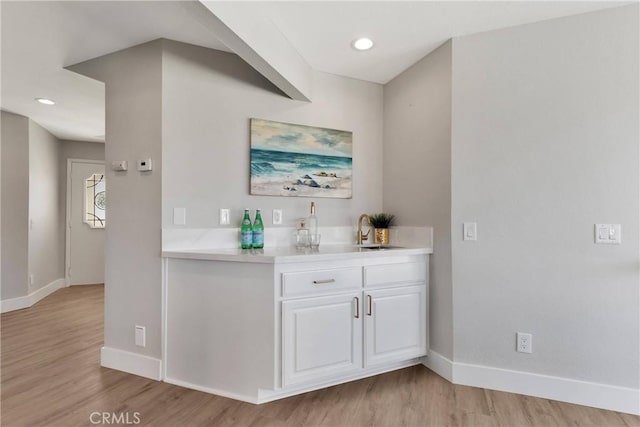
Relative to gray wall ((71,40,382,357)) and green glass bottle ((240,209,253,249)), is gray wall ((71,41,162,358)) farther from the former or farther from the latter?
green glass bottle ((240,209,253,249))

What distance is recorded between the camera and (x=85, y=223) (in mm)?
5363

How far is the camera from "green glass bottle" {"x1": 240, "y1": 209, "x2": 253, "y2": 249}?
237cm

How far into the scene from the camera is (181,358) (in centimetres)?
221

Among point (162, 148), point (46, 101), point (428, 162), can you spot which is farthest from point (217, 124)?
point (46, 101)

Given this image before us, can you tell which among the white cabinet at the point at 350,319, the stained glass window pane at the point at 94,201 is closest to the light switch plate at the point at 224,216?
the white cabinet at the point at 350,319

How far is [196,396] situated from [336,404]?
0.86 m

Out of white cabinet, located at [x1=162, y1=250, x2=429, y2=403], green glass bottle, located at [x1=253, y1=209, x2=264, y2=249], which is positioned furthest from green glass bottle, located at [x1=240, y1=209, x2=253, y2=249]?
white cabinet, located at [x1=162, y1=250, x2=429, y2=403]

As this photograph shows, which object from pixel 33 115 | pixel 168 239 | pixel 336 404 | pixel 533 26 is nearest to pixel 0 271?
pixel 33 115

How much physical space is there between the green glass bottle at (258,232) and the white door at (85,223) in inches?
170

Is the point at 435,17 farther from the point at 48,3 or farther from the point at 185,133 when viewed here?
the point at 48,3

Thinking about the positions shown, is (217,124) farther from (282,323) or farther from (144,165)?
(282,323)

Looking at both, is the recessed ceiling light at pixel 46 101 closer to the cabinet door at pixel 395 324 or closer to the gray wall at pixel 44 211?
the gray wall at pixel 44 211

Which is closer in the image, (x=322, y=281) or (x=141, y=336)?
(x=322, y=281)

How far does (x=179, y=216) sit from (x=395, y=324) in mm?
1671
